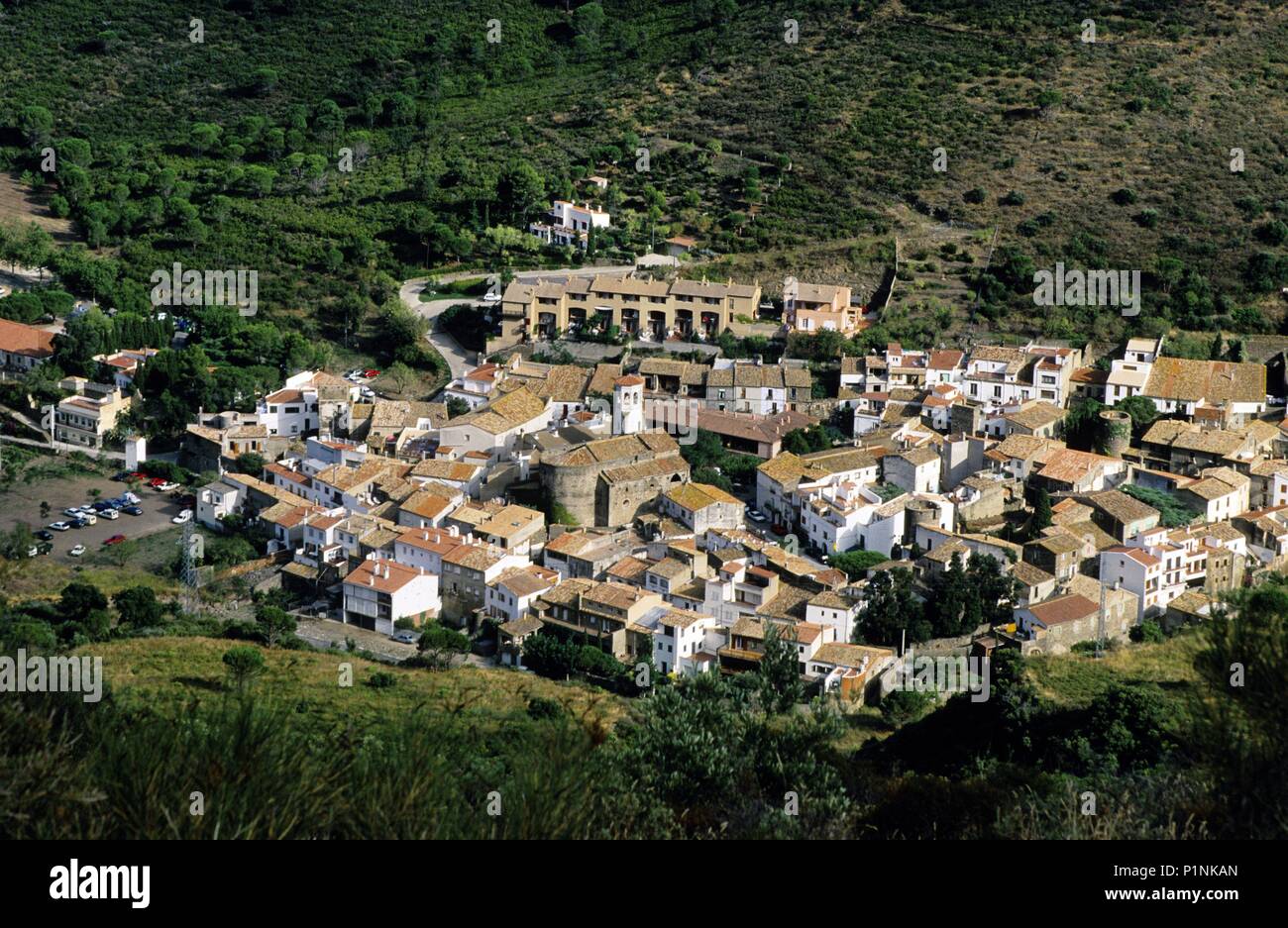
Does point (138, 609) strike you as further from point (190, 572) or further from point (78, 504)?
point (78, 504)

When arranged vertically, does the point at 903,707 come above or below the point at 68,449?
below

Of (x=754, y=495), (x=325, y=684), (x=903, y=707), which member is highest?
(x=754, y=495)

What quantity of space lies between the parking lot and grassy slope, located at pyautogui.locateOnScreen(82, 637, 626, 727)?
214 inches

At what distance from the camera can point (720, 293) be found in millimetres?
40188

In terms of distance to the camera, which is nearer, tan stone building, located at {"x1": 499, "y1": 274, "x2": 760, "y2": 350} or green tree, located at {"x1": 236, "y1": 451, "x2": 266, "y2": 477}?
green tree, located at {"x1": 236, "y1": 451, "x2": 266, "y2": 477}

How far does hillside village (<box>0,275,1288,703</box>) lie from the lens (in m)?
27.8

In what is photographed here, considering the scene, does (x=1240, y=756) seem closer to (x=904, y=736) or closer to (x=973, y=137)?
(x=904, y=736)

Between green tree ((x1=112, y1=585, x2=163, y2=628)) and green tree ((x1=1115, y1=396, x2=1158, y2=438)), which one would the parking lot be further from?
green tree ((x1=1115, y1=396, x2=1158, y2=438))

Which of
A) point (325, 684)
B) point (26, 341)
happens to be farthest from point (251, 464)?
point (325, 684)

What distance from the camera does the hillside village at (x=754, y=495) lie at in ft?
91.4

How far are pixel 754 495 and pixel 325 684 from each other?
1111 centimetres

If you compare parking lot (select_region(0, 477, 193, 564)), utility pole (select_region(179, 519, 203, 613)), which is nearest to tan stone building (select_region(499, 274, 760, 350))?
parking lot (select_region(0, 477, 193, 564))

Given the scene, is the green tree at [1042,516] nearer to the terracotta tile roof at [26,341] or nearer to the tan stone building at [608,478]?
the tan stone building at [608,478]

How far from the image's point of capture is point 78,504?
1308 inches
